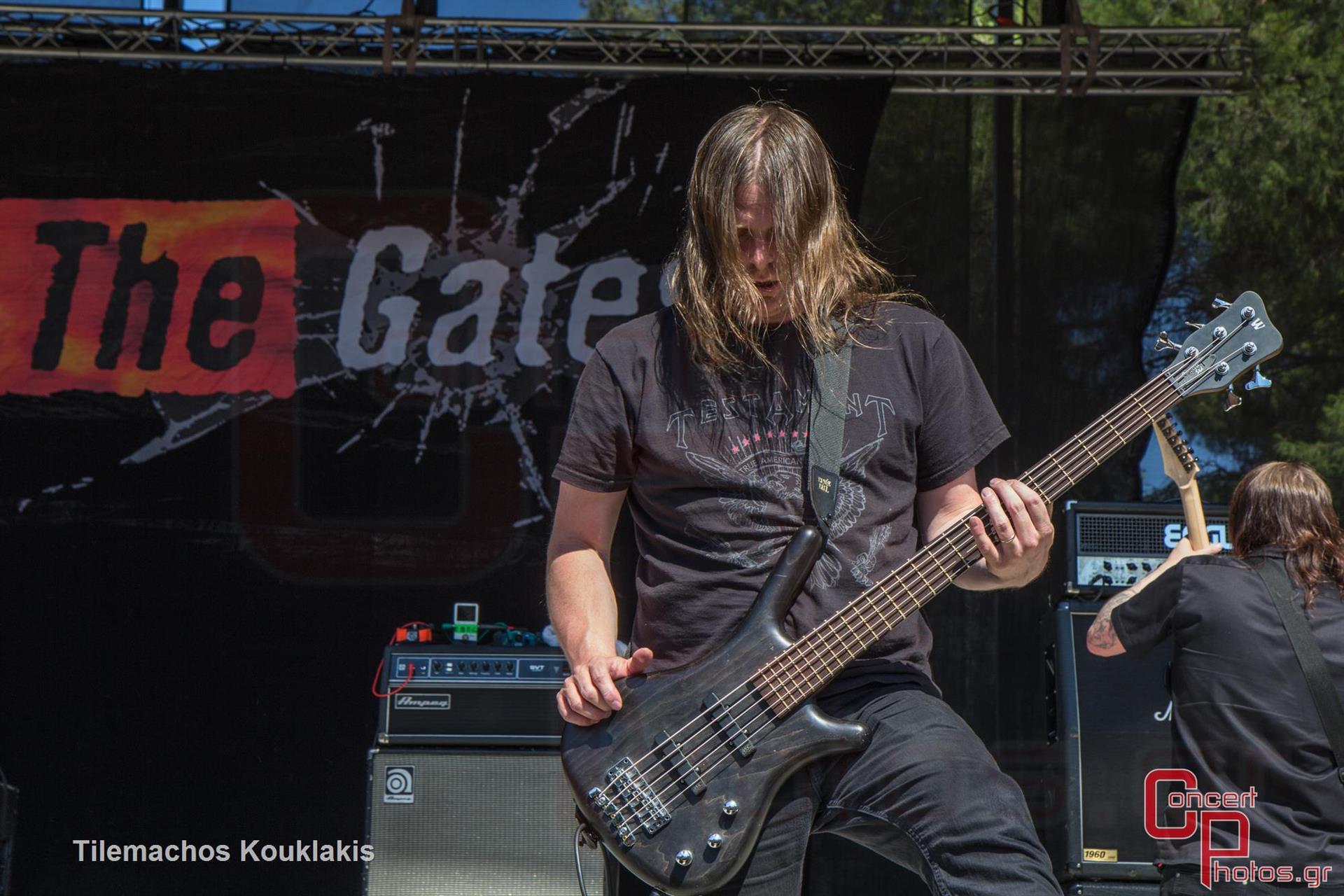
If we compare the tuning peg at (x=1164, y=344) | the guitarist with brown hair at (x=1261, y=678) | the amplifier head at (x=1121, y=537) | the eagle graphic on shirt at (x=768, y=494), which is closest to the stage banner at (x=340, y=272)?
the amplifier head at (x=1121, y=537)

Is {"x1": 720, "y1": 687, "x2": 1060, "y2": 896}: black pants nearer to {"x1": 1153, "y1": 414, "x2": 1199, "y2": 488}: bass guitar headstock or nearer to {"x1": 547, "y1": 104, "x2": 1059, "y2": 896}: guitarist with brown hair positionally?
{"x1": 547, "y1": 104, "x2": 1059, "y2": 896}: guitarist with brown hair

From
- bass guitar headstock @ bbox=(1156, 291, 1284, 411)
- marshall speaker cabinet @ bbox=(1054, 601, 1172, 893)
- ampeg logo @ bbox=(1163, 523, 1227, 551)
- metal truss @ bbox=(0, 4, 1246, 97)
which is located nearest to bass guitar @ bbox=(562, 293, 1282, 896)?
bass guitar headstock @ bbox=(1156, 291, 1284, 411)

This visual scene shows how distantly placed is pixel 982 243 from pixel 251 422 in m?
2.78

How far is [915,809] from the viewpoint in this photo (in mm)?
1712

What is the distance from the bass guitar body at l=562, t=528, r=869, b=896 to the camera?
5.99 ft

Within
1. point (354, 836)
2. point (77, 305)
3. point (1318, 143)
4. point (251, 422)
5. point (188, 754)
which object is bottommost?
point (354, 836)

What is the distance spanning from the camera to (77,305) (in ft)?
16.5

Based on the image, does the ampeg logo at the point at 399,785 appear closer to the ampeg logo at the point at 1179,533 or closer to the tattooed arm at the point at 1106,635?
the tattooed arm at the point at 1106,635

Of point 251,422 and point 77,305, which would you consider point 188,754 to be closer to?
point 251,422

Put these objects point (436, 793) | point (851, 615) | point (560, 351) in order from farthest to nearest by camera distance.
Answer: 1. point (560, 351)
2. point (436, 793)
3. point (851, 615)

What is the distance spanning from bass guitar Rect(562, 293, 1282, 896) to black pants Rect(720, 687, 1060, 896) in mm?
34

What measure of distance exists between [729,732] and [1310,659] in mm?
1843

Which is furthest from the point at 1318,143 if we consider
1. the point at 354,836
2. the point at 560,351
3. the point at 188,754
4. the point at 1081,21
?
the point at 188,754

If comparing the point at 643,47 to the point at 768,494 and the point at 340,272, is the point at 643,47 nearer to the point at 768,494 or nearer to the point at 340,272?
the point at 340,272
